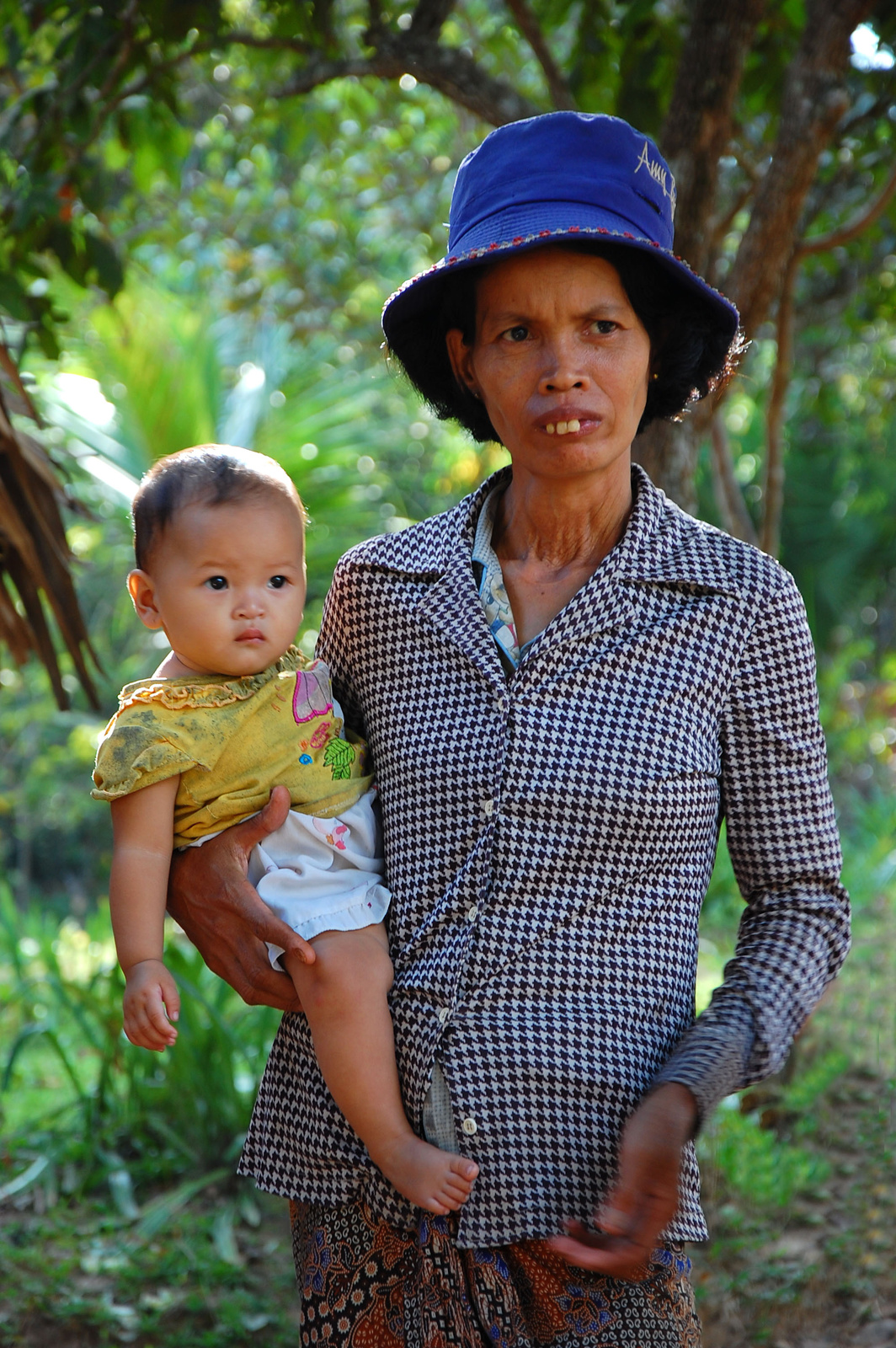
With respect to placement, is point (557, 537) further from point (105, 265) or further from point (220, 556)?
point (105, 265)

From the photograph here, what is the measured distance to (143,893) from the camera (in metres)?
1.65

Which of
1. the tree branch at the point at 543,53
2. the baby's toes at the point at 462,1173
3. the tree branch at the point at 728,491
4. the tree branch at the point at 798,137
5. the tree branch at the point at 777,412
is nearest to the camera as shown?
the baby's toes at the point at 462,1173

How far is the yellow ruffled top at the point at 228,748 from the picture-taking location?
64.0 inches

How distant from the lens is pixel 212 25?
267 cm

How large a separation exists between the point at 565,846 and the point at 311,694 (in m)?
0.45

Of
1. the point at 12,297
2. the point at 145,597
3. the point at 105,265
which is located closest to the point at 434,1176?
the point at 145,597

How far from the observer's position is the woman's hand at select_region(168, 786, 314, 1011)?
165cm

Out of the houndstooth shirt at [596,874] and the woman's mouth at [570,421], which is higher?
the woman's mouth at [570,421]

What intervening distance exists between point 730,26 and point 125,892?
6.88ft

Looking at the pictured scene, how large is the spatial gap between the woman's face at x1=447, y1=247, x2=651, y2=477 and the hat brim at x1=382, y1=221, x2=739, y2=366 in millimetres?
40

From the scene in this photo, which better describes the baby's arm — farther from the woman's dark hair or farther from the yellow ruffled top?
the woman's dark hair

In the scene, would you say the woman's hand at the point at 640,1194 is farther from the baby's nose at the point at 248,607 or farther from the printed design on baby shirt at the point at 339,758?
the baby's nose at the point at 248,607

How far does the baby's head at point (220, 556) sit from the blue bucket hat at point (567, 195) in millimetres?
411

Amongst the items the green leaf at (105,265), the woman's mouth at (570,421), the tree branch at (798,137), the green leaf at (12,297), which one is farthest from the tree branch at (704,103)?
the green leaf at (12,297)
